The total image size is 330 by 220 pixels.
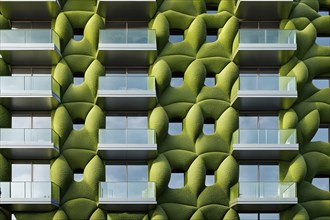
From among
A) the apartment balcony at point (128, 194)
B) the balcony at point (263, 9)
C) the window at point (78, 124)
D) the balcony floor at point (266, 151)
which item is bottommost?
the apartment balcony at point (128, 194)

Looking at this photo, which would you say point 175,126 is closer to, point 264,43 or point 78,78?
point 78,78

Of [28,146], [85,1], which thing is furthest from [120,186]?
[85,1]

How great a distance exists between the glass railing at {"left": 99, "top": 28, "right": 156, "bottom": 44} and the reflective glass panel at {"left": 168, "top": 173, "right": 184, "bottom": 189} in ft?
21.2

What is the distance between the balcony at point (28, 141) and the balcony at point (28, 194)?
1623 mm

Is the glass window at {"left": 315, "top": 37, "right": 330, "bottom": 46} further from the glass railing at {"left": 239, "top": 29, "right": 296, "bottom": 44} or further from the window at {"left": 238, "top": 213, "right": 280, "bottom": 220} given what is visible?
the window at {"left": 238, "top": 213, "right": 280, "bottom": 220}

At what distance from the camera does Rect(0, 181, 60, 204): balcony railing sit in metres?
26.3

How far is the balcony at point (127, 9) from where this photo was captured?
2859 cm

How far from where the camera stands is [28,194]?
2641cm

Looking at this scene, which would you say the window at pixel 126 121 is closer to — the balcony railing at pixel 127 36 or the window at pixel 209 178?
the balcony railing at pixel 127 36

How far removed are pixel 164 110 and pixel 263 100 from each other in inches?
186

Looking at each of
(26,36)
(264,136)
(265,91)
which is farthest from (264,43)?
(26,36)

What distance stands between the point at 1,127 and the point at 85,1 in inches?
297

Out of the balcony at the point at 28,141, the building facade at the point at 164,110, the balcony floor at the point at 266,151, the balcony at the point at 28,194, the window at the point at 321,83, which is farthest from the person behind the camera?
the window at the point at 321,83

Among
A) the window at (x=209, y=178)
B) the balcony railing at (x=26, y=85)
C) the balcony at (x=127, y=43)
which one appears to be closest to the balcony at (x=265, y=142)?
the window at (x=209, y=178)
